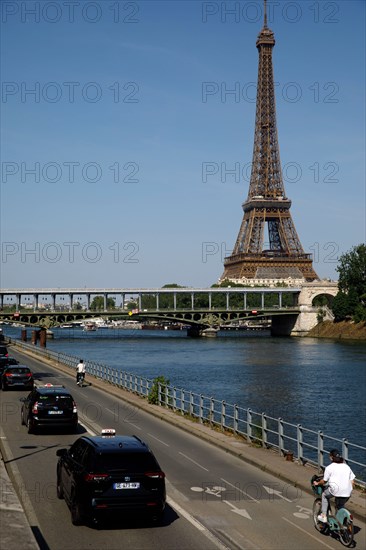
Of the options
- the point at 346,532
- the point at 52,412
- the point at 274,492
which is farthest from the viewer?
the point at 52,412

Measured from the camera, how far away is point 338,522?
1452 cm

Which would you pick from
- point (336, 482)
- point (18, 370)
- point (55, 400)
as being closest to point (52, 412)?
point (55, 400)

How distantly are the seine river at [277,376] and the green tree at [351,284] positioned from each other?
98.3 ft

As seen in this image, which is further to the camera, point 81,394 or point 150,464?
point 81,394

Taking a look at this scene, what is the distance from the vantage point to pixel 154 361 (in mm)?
94250

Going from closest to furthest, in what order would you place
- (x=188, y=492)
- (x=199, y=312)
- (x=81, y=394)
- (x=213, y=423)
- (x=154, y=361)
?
1. (x=188, y=492)
2. (x=213, y=423)
3. (x=81, y=394)
4. (x=154, y=361)
5. (x=199, y=312)

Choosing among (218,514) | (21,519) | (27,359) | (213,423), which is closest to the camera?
(21,519)

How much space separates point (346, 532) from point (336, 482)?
2.94 feet

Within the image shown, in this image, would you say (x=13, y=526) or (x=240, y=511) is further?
Answer: (x=240, y=511)

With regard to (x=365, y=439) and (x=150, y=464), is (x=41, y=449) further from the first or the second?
(x=365, y=439)

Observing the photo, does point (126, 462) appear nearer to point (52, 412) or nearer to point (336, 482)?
point (336, 482)

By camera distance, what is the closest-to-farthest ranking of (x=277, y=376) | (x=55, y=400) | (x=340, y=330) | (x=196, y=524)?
(x=196, y=524) < (x=55, y=400) < (x=277, y=376) < (x=340, y=330)

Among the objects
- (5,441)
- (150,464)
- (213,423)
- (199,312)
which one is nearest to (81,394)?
(213,423)

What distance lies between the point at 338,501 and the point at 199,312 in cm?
14597
